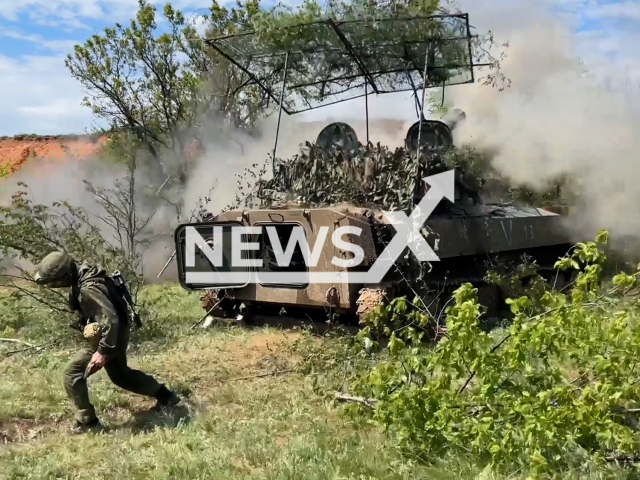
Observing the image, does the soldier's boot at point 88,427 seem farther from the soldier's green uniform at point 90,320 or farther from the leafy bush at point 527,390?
the leafy bush at point 527,390

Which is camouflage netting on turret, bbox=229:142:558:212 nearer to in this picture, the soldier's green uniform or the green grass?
the green grass

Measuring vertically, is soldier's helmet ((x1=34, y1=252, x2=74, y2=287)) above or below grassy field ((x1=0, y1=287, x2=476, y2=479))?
above

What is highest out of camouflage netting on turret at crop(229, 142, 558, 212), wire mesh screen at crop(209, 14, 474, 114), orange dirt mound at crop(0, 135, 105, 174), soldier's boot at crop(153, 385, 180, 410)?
orange dirt mound at crop(0, 135, 105, 174)

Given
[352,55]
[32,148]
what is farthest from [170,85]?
[32,148]

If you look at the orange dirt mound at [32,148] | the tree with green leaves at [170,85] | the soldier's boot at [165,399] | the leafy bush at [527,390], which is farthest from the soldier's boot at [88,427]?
the orange dirt mound at [32,148]

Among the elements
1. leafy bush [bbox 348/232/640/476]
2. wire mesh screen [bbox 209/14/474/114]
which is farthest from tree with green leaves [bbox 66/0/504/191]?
leafy bush [bbox 348/232/640/476]

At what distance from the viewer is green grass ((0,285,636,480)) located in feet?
15.2

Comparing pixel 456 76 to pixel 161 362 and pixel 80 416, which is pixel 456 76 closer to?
pixel 161 362

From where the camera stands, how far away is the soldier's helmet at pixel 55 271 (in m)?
5.92

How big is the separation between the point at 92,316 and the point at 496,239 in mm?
5713

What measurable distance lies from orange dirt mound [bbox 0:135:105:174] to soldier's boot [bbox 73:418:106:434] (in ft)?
110

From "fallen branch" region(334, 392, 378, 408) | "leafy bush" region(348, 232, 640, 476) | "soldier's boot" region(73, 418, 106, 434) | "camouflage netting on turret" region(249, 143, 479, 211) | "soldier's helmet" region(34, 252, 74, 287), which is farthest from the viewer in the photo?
"camouflage netting on turret" region(249, 143, 479, 211)

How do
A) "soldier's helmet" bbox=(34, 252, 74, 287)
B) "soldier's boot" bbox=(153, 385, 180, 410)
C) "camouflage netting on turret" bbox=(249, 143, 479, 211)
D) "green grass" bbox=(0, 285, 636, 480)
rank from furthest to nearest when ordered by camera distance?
"camouflage netting on turret" bbox=(249, 143, 479, 211), "soldier's boot" bbox=(153, 385, 180, 410), "soldier's helmet" bbox=(34, 252, 74, 287), "green grass" bbox=(0, 285, 636, 480)

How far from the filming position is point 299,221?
8.77 m
